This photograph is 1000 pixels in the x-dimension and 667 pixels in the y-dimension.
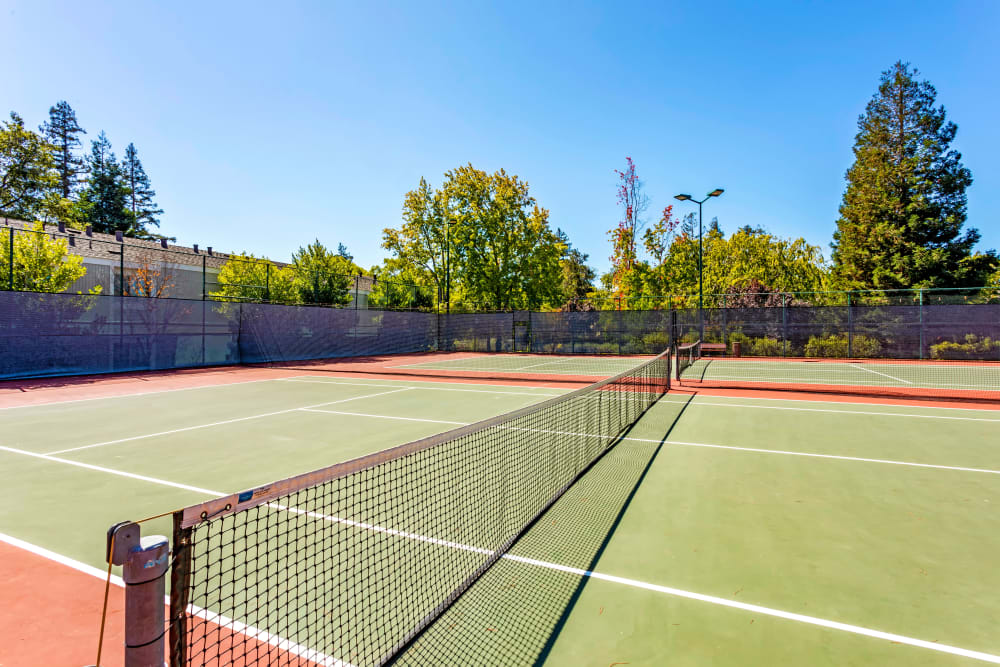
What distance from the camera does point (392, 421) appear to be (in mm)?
9281

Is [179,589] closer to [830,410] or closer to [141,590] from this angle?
[141,590]

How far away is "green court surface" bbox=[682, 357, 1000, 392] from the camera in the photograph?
1481 cm

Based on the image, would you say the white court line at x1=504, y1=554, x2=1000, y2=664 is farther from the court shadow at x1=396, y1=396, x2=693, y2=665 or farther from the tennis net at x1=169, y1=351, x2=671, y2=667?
the tennis net at x1=169, y1=351, x2=671, y2=667

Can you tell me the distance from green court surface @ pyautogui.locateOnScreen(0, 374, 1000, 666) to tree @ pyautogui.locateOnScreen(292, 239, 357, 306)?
1769 cm

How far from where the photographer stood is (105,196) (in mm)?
52188

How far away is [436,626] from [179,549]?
1734mm

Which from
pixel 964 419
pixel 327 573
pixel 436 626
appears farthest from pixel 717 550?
pixel 964 419

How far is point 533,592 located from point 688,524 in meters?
1.85

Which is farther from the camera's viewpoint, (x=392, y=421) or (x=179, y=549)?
(x=392, y=421)

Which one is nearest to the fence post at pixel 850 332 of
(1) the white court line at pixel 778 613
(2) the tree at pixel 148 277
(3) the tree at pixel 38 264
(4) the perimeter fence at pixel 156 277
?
(4) the perimeter fence at pixel 156 277

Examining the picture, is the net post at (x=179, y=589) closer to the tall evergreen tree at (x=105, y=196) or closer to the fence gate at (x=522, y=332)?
the fence gate at (x=522, y=332)

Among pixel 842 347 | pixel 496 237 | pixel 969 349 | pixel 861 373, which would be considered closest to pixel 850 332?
pixel 842 347

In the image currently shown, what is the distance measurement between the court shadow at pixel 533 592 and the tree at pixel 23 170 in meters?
40.6

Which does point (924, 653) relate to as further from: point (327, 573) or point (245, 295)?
point (245, 295)
